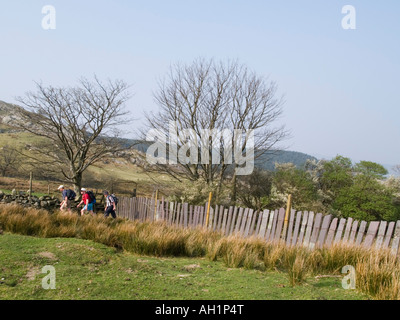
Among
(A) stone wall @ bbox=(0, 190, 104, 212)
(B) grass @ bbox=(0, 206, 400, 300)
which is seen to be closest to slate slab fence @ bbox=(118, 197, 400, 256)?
(B) grass @ bbox=(0, 206, 400, 300)

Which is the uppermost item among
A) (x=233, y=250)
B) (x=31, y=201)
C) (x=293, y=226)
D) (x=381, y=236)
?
(x=381, y=236)

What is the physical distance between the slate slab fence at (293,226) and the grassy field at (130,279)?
1.94 m

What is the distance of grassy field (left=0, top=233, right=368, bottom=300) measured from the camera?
4582 mm

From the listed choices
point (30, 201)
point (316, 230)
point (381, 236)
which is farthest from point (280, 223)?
point (30, 201)

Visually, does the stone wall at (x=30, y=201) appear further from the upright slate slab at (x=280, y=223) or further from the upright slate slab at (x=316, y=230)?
the upright slate slab at (x=316, y=230)

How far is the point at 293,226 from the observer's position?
9.70 metres

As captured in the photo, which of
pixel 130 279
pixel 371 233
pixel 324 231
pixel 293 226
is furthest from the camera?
pixel 293 226

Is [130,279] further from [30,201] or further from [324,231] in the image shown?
[30,201]

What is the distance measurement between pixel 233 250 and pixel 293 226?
10.9 feet

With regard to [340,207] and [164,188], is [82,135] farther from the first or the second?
[340,207]

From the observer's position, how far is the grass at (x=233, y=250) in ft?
16.5
